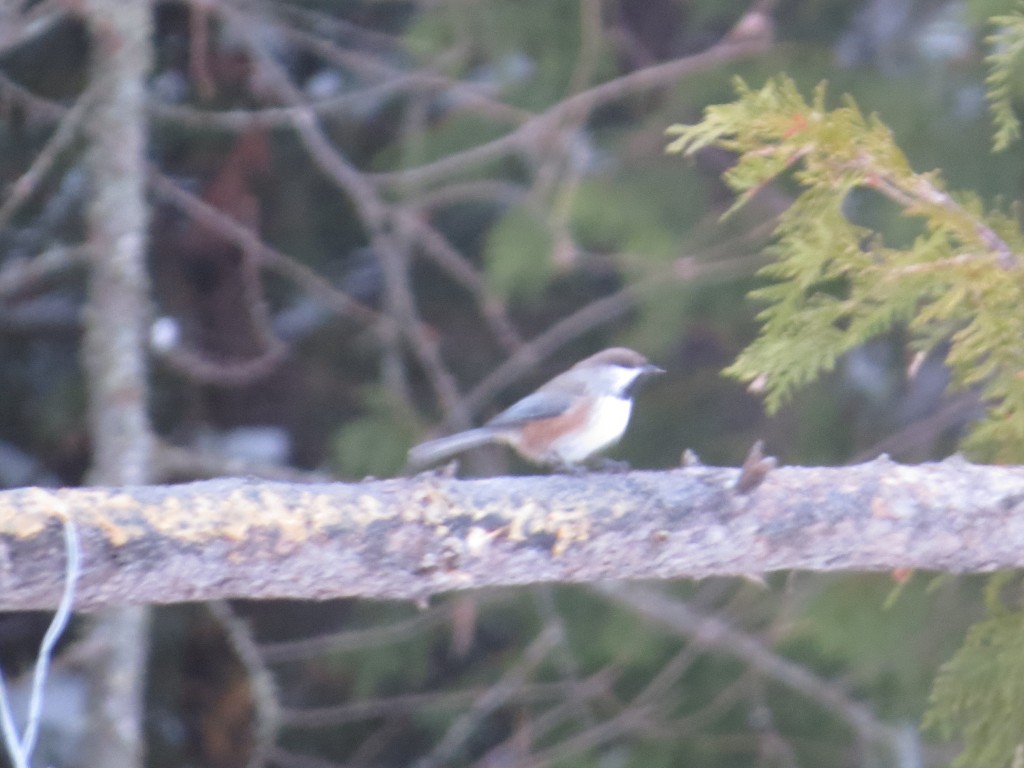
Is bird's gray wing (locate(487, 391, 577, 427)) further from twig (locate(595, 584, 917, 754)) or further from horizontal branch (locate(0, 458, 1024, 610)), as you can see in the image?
horizontal branch (locate(0, 458, 1024, 610))

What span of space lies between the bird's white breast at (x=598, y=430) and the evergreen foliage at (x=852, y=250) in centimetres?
115

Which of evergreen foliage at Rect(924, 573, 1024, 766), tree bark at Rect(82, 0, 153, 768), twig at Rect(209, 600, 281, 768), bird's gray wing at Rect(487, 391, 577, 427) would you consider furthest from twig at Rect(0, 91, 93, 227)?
evergreen foliage at Rect(924, 573, 1024, 766)

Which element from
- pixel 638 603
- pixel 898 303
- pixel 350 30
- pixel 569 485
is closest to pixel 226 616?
pixel 638 603

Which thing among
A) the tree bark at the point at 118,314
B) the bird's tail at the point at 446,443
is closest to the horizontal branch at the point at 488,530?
the bird's tail at the point at 446,443

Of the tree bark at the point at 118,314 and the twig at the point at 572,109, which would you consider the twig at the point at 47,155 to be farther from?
the twig at the point at 572,109

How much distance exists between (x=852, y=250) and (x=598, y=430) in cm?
137

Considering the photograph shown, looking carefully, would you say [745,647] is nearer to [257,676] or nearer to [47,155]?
[257,676]

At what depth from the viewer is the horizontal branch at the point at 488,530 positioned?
6.98 feet

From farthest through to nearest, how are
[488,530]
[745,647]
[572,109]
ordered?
[745,647]
[572,109]
[488,530]

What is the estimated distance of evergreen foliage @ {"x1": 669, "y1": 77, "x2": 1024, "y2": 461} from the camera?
2.28 metres

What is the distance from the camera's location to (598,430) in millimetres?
3623

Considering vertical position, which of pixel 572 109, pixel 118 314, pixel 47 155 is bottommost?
pixel 118 314

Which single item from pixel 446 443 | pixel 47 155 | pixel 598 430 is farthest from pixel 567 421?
pixel 47 155

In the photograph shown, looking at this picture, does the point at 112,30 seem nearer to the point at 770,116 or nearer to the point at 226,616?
the point at 226,616
